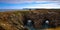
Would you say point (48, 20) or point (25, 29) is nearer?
point (25, 29)

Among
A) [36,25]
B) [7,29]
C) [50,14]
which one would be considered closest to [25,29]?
→ [36,25]

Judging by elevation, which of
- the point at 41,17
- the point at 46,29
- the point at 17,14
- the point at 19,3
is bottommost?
the point at 46,29

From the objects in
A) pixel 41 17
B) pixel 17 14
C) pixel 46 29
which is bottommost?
pixel 46 29

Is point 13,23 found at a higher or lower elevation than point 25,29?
higher

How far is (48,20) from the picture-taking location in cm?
220

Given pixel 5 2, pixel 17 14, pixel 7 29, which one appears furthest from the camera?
pixel 17 14

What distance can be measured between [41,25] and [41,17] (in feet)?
0.52

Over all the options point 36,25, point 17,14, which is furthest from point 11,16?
point 36,25

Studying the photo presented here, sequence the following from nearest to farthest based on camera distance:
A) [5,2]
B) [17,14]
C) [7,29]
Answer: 1. [7,29]
2. [5,2]
3. [17,14]

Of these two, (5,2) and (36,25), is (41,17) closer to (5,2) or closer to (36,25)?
(36,25)

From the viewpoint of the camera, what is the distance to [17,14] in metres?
2.13

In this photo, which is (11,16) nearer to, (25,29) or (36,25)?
(25,29)

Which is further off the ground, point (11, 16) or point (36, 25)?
point (11, 16)

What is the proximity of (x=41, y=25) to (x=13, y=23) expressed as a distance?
56 centimetres
